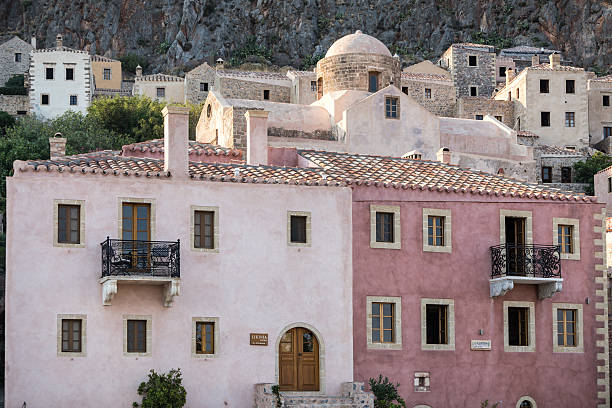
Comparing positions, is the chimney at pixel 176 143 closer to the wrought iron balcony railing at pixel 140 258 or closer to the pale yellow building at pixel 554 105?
the wrought iron balcony railing at pixel 140 258

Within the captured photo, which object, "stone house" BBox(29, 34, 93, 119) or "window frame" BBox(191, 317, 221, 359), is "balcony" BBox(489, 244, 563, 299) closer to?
"window frame" BBox(191, 317, 221, 359)

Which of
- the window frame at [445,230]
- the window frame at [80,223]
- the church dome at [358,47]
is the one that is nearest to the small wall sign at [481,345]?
the window frame at [445,230]

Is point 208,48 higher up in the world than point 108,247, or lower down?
higher up

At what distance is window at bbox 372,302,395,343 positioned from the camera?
120ft

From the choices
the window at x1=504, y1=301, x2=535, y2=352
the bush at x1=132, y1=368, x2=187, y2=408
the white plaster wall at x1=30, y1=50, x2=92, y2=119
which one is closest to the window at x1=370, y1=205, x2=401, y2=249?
the window at x1=504, y1=301, x2=535, y2=352

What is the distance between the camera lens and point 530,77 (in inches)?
3477

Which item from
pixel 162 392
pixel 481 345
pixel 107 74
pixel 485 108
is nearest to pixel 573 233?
pixel 481 345

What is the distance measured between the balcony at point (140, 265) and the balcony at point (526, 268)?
1064 centimetres

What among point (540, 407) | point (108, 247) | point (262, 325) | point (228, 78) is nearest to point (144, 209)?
point (108, 247)

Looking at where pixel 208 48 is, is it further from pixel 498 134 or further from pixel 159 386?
pixel 159 386

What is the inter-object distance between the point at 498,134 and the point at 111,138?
28316mm

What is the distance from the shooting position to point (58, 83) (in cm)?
9850

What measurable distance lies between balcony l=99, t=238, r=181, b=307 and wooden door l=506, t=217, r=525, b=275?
11211 millimetres

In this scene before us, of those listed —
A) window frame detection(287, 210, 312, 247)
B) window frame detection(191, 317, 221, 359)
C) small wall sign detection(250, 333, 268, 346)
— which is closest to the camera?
window frame detection(191, 317, 221, 359)
